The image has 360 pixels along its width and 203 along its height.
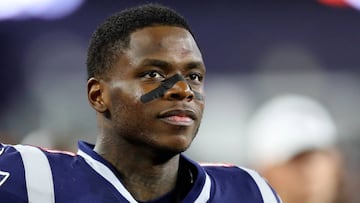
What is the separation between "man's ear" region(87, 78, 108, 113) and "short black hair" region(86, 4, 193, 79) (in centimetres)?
2

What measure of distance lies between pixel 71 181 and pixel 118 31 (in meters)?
0.32

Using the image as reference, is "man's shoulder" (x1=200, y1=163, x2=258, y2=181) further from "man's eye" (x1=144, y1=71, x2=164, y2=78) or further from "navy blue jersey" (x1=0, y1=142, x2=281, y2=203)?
"man's eye" (x1=144, y1=71, x2=164, y2=78)

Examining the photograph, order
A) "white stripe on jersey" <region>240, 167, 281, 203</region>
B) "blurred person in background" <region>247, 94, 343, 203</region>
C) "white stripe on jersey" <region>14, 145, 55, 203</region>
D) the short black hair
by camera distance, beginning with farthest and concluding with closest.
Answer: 1. "blurred person in background" <region>247, 94, 343, 203</region>
2. "white stripe on jersey" <region>240, 167, 281, 203</region>
3. the short black hair
4. "white stripe on jersey" <region>14, 145, 55, 203</region>

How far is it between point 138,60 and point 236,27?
2.95 m

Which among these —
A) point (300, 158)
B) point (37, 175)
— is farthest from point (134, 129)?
point (300, 158)

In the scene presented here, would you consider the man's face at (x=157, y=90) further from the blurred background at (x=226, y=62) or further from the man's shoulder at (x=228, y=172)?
the blurred background at (x=226, y=62)

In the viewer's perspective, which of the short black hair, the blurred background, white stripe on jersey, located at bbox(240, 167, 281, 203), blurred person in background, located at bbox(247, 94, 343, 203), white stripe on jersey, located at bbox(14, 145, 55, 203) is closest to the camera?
white stripe on jersey, located at bbox(14, 145, 55, 203)

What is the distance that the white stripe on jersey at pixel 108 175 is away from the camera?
1.85m

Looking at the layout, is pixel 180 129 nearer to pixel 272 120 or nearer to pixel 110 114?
pixel 110 114

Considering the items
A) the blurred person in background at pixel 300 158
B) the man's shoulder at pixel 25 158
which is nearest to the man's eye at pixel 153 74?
the man's shoulder at pixel 25 158

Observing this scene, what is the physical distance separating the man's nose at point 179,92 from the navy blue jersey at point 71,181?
200 millimetres

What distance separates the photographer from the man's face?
181 cm

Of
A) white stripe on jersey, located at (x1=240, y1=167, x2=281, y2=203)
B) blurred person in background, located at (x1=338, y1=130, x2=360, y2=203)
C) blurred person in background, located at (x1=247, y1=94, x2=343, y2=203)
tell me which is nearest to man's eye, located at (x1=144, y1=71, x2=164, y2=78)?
white stripe on jersey, located at (x1=240, y1=167, x2=281, y2=203)

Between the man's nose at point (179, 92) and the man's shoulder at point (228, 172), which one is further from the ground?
the man's nose at point (179, 92)
